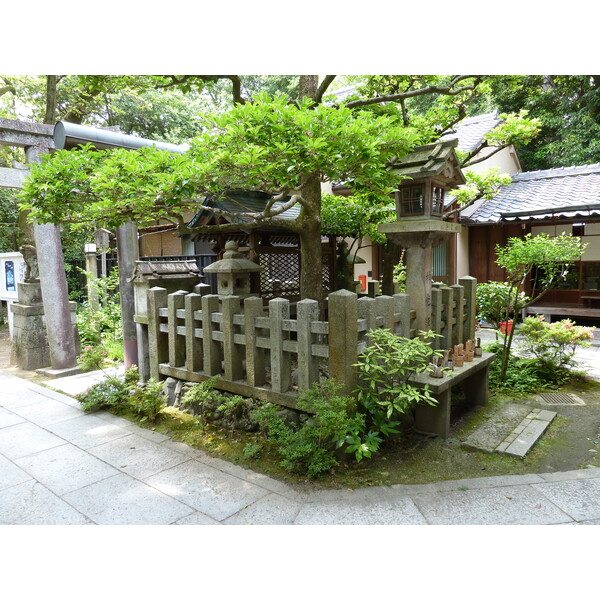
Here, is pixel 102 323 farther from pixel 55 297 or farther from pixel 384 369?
pixel 384 369

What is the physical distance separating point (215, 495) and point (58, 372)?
4.82 meters

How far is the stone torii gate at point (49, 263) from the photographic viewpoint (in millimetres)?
6352

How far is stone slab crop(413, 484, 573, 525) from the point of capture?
9.68ft

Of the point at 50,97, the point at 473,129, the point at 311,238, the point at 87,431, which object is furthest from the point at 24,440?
the point at 473,129

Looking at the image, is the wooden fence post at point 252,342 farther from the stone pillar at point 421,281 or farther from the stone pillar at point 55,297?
the stone pillar at point 55,297

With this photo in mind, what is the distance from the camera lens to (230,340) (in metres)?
4.60

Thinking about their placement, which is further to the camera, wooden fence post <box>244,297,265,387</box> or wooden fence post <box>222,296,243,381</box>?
wooden fence post <box>222,296,243,381</box>

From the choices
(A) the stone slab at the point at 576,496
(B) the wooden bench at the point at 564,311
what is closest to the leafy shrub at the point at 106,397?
(A) the stone slab at the point at 576,496

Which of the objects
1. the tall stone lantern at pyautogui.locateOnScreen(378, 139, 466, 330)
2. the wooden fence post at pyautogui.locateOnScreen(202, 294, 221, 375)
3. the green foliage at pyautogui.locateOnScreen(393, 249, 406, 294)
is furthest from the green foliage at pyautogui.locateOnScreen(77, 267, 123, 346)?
the tall stone lantern at pyautogui.locateOnScreen(378, 139, 466, 330)

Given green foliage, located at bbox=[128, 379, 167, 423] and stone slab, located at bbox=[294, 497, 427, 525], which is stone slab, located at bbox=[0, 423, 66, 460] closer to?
green foliage, located at bbox=[128, 379, 167, 423]

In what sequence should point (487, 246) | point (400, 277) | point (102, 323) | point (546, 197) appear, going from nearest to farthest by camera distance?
point (400, 277) → point (102, 323) → point (546, 197) → point (487, 246)

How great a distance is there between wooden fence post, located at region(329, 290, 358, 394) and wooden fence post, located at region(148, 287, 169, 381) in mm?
2619

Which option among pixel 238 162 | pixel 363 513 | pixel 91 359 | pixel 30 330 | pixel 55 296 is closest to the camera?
pixel 363 513

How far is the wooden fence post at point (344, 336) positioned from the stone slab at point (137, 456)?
164 cm
